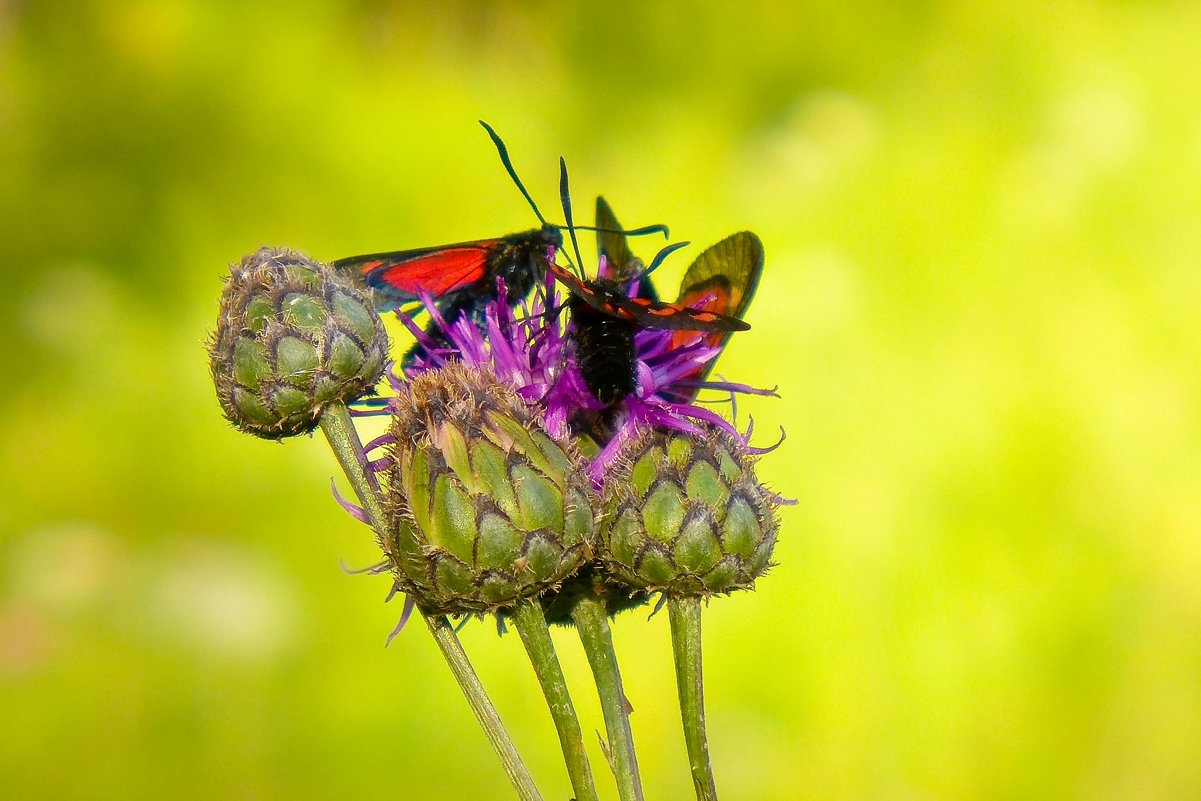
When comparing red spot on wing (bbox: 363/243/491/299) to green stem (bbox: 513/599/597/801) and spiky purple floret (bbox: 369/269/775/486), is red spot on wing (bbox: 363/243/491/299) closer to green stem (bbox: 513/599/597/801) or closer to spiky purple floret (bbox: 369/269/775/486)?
spiky purple floret (bbox: 369/269/775/486)

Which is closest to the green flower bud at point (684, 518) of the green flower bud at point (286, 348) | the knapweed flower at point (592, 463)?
the knapweed flower at point (592, 463)

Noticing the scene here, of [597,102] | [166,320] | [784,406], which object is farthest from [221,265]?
[784,406]

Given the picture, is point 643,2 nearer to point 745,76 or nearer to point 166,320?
point 745,76

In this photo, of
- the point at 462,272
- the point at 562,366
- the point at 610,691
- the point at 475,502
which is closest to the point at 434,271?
the point at 462,272

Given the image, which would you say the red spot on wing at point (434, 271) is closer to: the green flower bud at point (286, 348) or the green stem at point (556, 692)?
the green flower bud at point (286, 348)

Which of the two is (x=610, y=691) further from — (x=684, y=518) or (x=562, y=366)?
(x=562, y=366)
